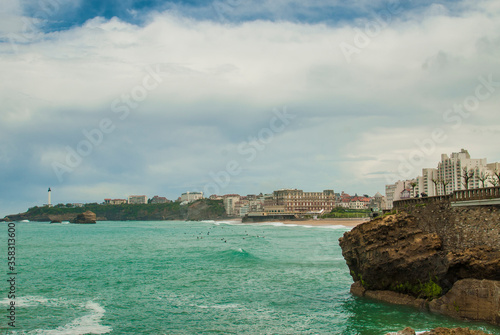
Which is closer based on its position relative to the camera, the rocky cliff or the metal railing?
the rocky cliff

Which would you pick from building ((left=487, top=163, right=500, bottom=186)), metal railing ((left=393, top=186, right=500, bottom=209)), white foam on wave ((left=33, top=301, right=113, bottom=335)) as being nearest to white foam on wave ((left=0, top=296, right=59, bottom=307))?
white foam on wave ((left=33, top=301, right=113, bottom=335))

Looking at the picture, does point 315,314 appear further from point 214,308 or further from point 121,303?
point 121,303

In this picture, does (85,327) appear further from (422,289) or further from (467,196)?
(467,196)

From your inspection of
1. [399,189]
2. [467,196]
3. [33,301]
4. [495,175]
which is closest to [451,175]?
[399,189]

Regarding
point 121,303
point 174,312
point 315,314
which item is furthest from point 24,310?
point 315,314

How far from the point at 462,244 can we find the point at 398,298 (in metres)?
4.65

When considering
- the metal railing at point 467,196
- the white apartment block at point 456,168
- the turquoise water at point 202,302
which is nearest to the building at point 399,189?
the white apartment block at point 456,168

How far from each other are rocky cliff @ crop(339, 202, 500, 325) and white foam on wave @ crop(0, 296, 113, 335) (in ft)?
48.5

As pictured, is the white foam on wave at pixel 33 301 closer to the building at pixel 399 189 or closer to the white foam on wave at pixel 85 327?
the white foam on wave at pixel 85 327

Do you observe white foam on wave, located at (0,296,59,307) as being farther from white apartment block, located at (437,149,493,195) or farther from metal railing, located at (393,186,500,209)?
white apartment block, located at (437,149,493,195)

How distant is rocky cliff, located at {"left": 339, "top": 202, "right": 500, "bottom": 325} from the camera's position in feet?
66.1

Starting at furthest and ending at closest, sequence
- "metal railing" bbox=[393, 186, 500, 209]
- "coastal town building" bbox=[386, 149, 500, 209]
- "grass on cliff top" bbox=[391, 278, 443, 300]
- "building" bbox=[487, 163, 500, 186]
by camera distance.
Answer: "coastal town building" bbox=[386, 149, 500, 209] < "building" bbox=[487, 163, 500, 186] < "grass on cliff top" bbox=[391, 278, 443, 300] < "metal railing" bbox=[393, 186, 500, 209]

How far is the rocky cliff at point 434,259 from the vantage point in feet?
66.1

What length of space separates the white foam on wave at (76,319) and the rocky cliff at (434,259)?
48.5ft
